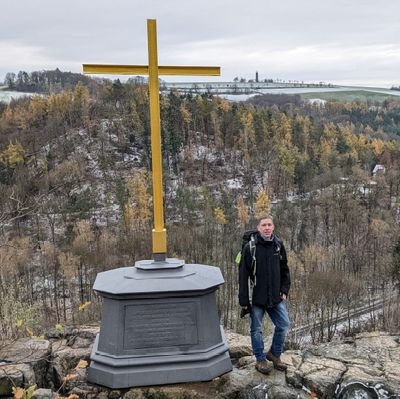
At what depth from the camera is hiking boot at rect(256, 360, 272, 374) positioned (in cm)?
466

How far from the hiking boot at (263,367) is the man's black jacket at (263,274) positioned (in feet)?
2.10

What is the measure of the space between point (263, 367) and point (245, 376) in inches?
7.6

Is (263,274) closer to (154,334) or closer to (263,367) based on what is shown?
(263,367)

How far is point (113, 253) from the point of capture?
130 feet

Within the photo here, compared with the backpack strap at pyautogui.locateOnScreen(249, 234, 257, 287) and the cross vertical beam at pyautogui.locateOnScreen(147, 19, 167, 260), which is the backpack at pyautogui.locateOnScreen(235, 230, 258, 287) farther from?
the cross vertical beam at pyautogui.locateOnScreen(147, 19, 167, 260)

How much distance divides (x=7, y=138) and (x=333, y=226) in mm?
41267

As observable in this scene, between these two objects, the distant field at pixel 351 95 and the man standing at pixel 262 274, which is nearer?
the man standing at pixel 262 274

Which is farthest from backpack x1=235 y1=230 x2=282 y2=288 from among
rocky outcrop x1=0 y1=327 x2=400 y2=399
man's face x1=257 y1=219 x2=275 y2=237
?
rocky outcrop x1=0 y1=327 x2=400 y2=399

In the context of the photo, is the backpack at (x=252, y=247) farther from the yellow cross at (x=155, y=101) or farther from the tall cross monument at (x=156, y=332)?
the yellow cross at (x=155, y=101)

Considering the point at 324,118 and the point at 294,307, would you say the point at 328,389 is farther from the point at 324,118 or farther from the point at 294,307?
the point at 324,118

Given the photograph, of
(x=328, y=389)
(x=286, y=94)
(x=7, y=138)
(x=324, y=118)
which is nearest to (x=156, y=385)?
(x=328, y=389)

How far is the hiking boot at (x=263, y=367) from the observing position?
4660mm

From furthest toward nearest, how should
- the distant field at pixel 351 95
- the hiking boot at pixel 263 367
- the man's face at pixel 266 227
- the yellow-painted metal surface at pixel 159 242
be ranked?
the distant field at pixel 351 95 < the yellow-painted metal surface at pixel 159 242 < the hiking boot at pixel 263 367 < the man's face at pixel 266 227

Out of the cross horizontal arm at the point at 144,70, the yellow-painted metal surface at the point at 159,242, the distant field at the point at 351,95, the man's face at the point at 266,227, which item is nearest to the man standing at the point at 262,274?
the man's face at the point at 266,227
